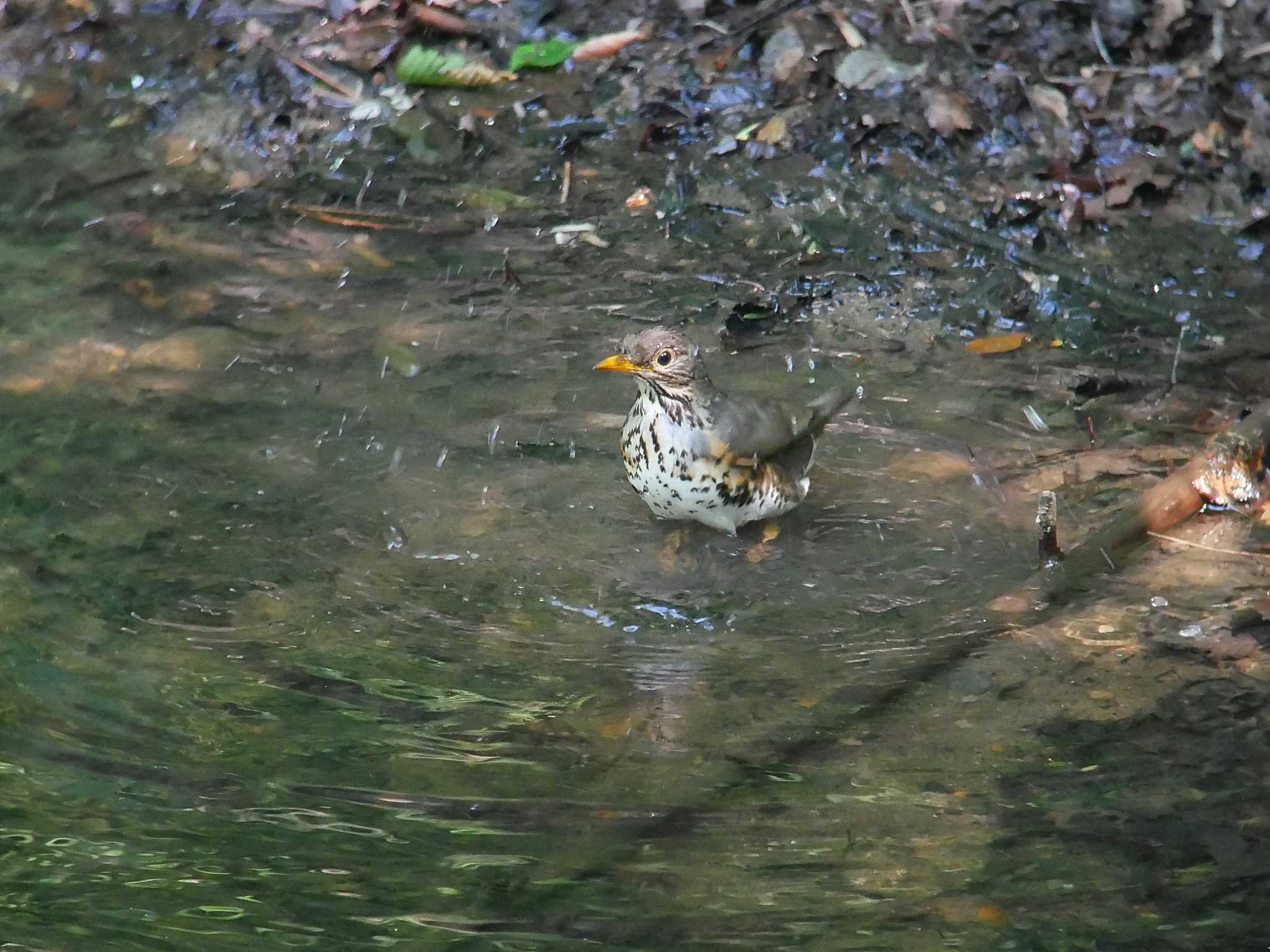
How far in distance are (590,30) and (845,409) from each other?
4295 millimetres

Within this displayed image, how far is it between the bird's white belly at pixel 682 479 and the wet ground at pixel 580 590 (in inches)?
8.1

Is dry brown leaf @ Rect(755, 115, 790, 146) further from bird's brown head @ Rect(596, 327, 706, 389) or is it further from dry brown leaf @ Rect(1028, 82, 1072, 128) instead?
bird's brown head @ Rect(596, 327, 706, 389)

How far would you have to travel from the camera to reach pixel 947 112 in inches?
349

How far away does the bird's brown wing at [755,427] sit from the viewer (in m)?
5.85

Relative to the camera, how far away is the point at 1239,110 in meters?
8.66

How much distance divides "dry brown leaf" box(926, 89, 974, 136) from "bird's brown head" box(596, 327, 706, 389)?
11.9 ft

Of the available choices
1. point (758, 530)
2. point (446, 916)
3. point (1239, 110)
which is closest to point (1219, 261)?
point (1239, 110)

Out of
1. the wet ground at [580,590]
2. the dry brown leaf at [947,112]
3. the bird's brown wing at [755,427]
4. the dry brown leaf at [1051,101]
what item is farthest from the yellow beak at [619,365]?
the dry brown leaf at [1051,101]

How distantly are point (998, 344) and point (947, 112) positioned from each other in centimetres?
209

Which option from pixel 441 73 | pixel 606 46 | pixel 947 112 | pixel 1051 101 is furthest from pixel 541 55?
pixel 1051 101

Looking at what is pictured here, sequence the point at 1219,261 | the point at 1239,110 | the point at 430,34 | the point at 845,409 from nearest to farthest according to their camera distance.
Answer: the point at 845,409, the point at 1219,261, the point at 1239,110, the point at 430,34

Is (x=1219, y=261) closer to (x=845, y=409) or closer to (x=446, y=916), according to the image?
(x=845, y=409)

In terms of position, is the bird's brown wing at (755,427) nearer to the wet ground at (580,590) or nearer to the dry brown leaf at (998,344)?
the wet ground at (580,590)

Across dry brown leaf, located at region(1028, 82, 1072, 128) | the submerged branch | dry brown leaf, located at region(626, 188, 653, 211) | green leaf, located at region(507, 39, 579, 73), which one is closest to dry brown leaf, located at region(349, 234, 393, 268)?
dry brown leaf, located at region(626, 188, 653, 211)
